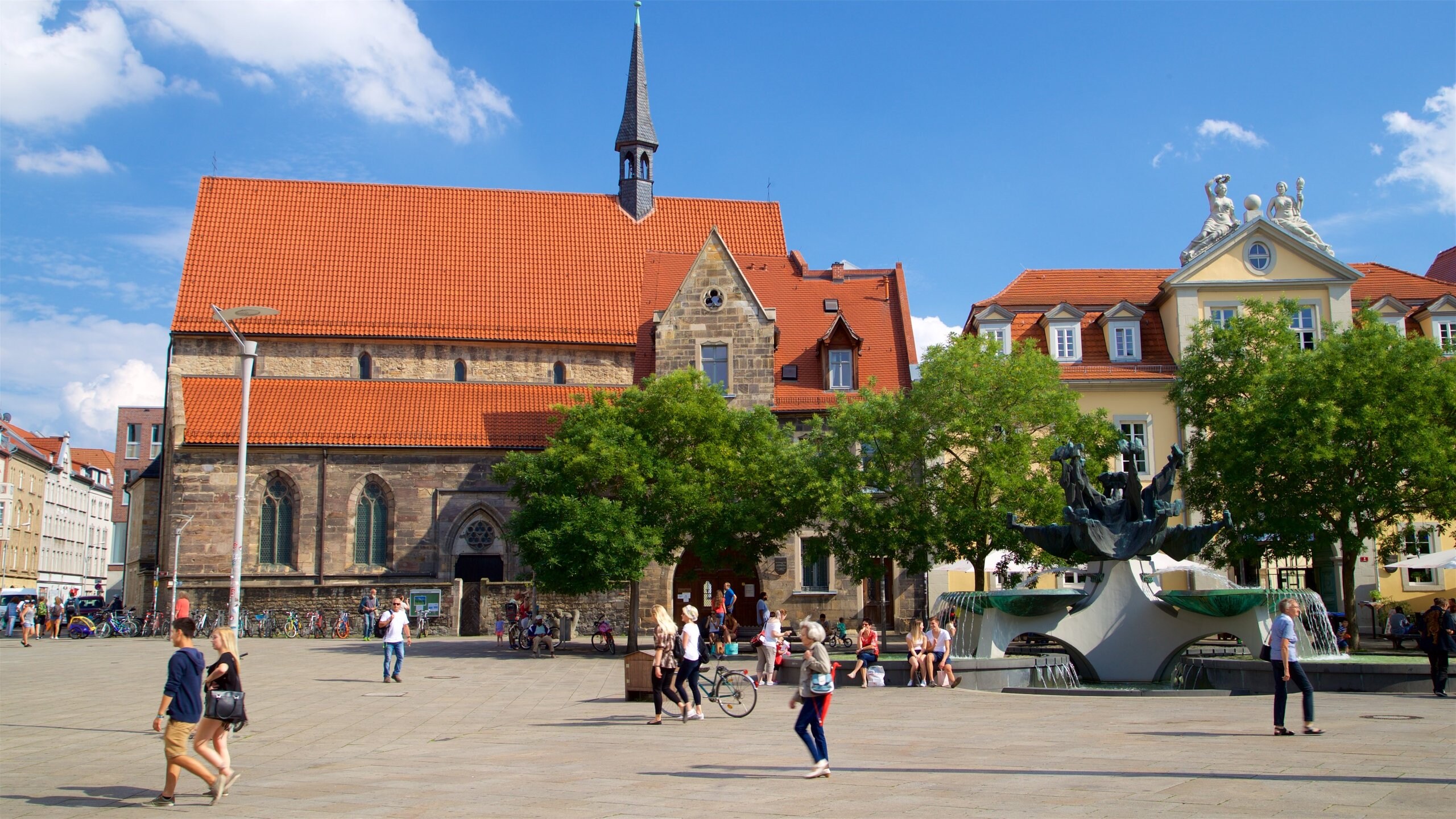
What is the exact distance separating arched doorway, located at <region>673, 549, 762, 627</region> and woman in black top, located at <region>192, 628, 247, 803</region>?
30.3 meters

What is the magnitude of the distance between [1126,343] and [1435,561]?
1361 cm

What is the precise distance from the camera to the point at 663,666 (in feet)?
56.0

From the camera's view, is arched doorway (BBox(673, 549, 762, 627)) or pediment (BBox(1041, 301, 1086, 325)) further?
pediment (BBox(1041, 301, 1086, 325))

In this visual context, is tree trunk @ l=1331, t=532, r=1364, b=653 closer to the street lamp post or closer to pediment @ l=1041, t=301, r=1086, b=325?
pediment @ l=1041, t=301, r=1086, b=325

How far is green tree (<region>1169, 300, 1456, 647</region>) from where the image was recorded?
30.2 metres

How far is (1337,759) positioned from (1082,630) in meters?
10.8

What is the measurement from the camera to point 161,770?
12680mm

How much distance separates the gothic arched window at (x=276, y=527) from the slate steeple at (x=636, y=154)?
18.5 meters

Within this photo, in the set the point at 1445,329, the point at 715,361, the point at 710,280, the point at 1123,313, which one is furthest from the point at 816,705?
the point at 1445,329

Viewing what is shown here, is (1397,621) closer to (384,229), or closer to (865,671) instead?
(865,671)

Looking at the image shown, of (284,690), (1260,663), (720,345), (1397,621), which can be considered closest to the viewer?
(1260,663)

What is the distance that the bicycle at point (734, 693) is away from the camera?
17984 millimetres

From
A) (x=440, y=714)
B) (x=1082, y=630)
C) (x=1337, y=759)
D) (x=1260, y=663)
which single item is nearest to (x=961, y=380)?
(x=1082, y=630)

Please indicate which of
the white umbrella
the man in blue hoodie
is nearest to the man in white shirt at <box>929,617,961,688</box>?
the man in blue hoodie
